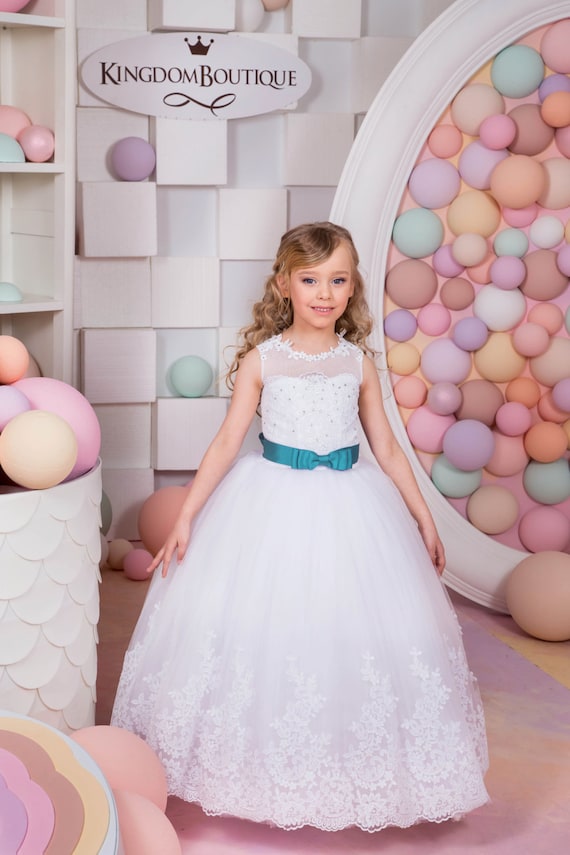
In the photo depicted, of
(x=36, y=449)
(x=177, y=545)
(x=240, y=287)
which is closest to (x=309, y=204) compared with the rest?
(x=240, y=287)

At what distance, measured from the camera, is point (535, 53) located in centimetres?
305

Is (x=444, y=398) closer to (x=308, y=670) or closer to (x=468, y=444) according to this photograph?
(x=468, y=444)

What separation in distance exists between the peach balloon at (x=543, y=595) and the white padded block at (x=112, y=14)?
6.53 ft

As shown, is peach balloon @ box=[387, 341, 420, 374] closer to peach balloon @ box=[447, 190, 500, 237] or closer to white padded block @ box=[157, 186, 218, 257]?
peach balloon @ box=[447, 190, 500, 237]

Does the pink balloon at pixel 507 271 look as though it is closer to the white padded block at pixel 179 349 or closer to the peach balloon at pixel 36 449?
the white padded block at pixel 179 349

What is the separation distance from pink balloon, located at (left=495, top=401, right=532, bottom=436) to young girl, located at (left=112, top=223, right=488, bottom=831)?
2.96ft

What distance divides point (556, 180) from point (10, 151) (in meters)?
1.48

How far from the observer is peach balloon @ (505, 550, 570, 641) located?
293 cm

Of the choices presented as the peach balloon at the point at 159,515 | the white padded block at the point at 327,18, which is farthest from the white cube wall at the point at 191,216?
the peach balloon at the point at 159,515

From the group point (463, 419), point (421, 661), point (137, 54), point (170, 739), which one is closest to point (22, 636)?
point (170, 739)

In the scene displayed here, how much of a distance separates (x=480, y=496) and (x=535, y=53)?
1.23m

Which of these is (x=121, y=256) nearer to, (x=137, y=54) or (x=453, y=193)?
(x=137, y=54)

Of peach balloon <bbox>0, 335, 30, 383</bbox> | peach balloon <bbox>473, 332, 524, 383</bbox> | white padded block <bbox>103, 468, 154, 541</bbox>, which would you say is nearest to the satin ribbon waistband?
peach balloon <bbox>0, 335, 30, 383</bbox>

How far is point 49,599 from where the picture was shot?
209 centimetres
